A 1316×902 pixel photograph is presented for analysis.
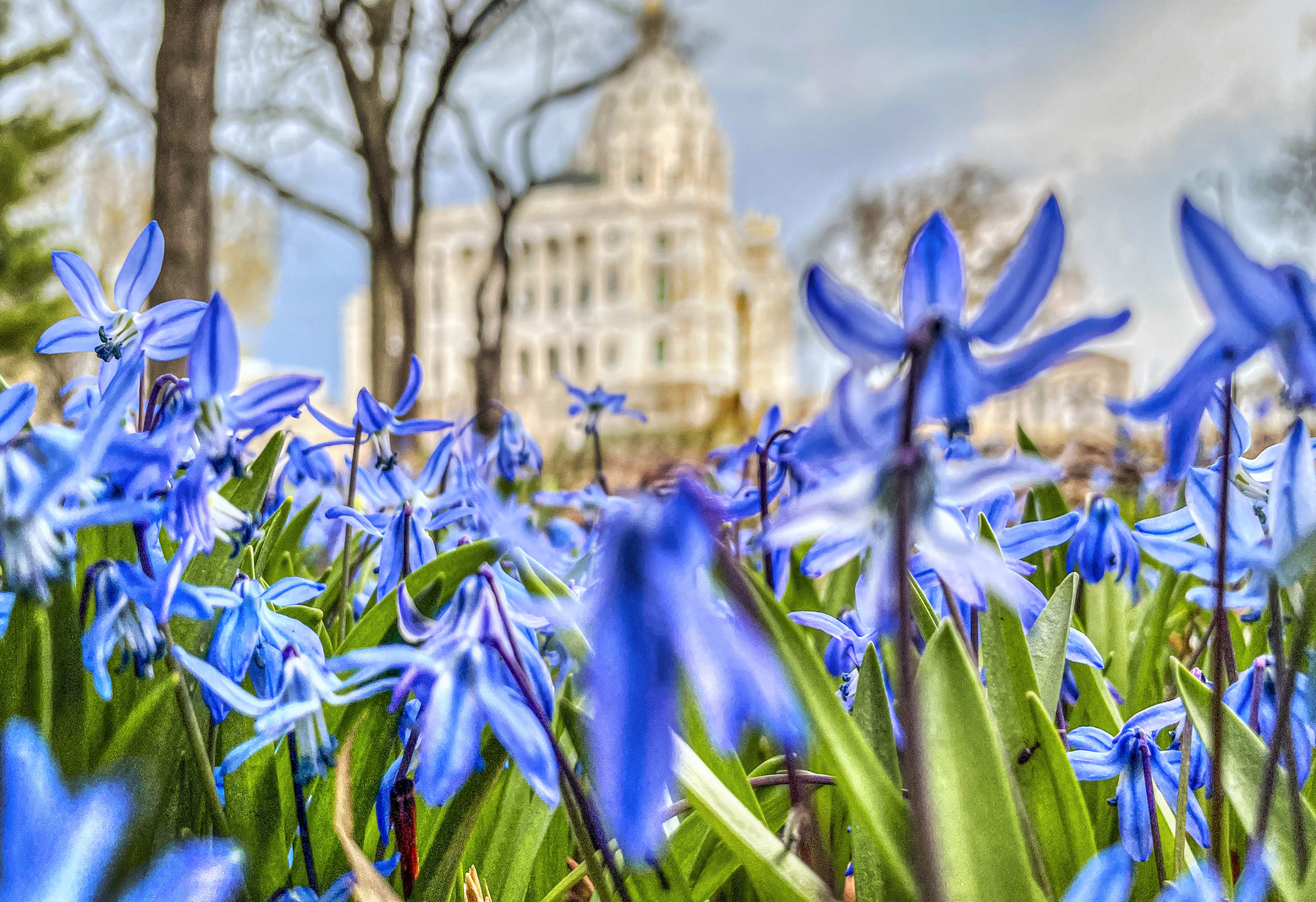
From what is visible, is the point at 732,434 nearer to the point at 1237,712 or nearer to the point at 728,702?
the point at 1237,712

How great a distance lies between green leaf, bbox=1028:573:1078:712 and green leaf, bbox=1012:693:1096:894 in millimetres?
105

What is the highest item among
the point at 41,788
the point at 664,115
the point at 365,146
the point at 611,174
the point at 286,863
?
the point at 664,115

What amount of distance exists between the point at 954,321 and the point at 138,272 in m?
0.73

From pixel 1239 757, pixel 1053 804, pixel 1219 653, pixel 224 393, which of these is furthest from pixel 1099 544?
pixel 224 393

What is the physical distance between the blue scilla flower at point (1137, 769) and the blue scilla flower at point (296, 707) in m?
0.57

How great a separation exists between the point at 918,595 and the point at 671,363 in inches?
1809

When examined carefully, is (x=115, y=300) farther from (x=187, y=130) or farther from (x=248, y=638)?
(x=187, y=130)

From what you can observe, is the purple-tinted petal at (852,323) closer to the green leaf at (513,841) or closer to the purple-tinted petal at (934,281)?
the purple-tinted petal at (934,281)

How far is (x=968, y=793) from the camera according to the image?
0.55 meters

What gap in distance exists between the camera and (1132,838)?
27.3 inches

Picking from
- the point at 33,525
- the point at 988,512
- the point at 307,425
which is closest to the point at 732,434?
the point at 988,512

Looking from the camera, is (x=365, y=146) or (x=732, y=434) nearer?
(x=732, y=434)

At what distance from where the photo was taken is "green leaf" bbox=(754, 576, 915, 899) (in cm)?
50

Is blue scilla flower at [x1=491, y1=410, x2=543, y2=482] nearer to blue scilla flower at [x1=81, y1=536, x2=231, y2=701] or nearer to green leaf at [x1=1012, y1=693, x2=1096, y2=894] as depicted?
blue scilla flower at [x1=81, y1=536, x2=231, y2=701]
